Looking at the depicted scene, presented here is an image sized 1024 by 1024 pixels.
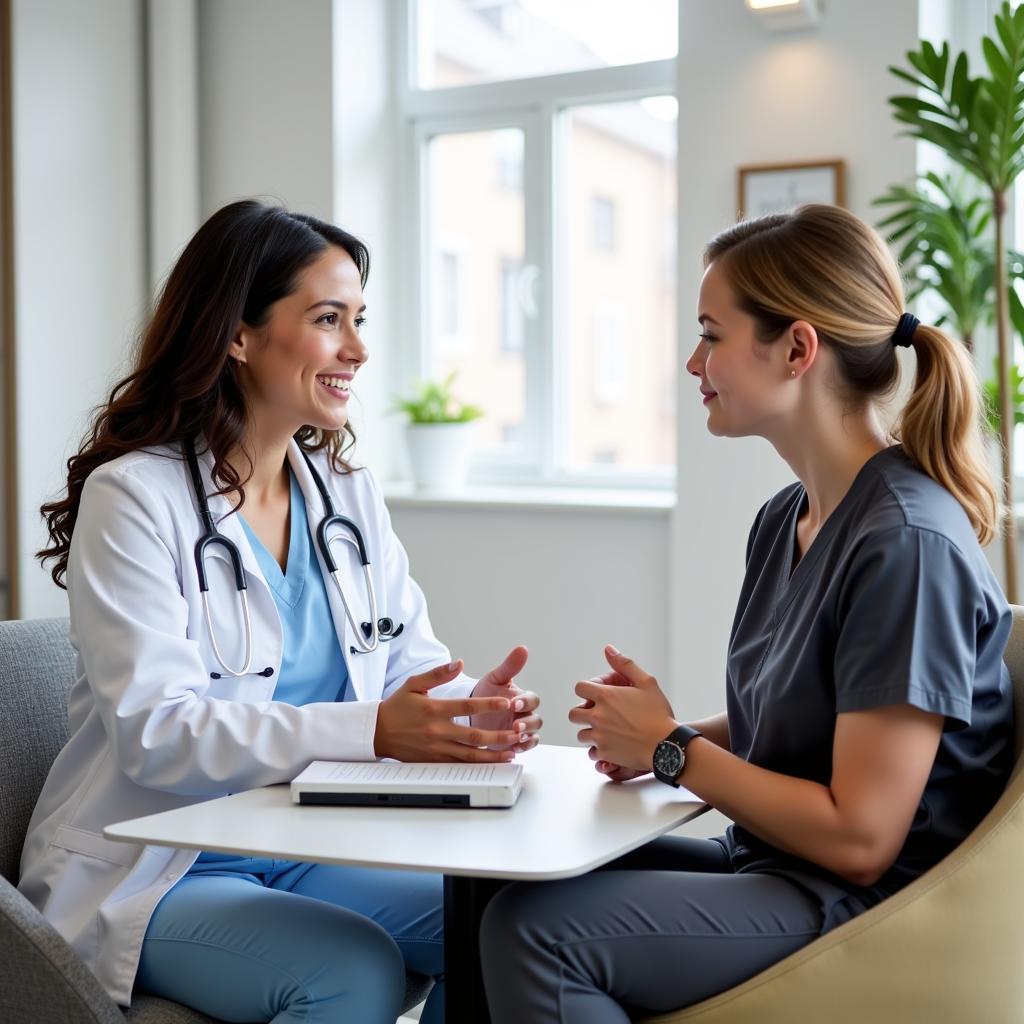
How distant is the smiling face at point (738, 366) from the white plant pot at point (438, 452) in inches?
87.7

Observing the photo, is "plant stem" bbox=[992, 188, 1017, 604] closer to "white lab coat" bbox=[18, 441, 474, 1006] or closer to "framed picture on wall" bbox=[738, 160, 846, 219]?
"framed picture on wall" bbox=[738, 160, 846, 219]

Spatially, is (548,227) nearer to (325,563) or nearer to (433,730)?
(325,563)

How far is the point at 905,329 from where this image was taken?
1.53m

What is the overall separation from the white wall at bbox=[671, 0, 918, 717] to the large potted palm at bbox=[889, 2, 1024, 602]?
391 millimetres

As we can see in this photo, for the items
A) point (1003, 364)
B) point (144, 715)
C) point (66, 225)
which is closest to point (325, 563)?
point (144, 715)

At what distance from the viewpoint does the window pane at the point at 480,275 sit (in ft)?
13.4

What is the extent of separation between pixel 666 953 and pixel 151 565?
0.77m

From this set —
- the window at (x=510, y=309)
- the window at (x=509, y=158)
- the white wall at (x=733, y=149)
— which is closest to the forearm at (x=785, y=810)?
the white wall at (x=733, y=149)

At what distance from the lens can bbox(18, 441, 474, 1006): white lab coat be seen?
60.0 inches

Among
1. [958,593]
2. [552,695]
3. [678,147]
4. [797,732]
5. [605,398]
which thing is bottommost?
[552,695]

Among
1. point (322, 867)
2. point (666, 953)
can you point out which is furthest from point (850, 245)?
point (322, 867)

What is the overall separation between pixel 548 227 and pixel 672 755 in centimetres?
274

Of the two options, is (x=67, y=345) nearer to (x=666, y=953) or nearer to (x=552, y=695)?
(x=552, y=695)

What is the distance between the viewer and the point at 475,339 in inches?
164
